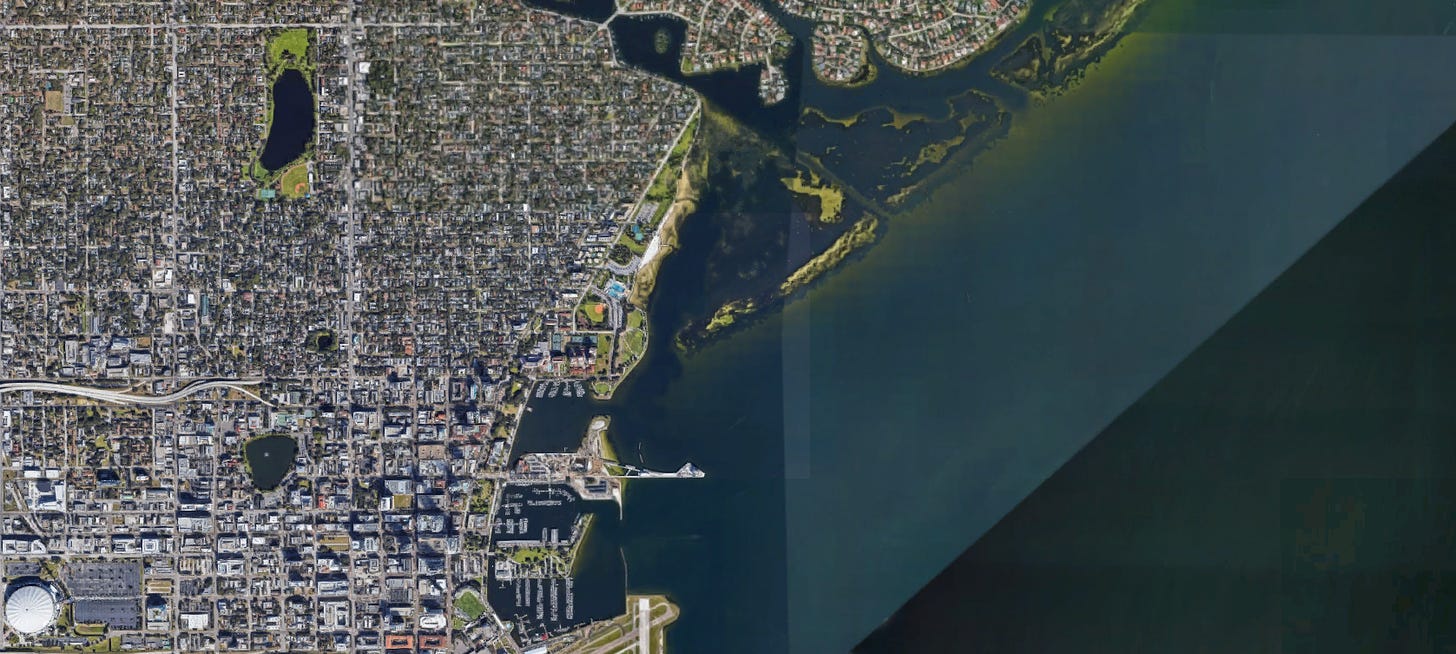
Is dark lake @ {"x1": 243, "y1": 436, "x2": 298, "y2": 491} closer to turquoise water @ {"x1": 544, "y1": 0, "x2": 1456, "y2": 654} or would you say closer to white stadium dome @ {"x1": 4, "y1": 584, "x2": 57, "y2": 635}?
white stadium dome @ {"x1": 4, "y1": 584, "x2": 57, "y2": 635}

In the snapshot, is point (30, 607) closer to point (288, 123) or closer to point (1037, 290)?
point (288, 123)

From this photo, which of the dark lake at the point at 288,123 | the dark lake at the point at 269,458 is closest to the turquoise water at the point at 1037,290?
the dark lake at the point at 288,123

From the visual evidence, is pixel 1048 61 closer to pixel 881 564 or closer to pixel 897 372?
pixel 897 372

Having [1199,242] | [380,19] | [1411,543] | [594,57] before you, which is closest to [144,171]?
[380,19]

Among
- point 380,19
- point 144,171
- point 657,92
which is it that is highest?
point 380,19

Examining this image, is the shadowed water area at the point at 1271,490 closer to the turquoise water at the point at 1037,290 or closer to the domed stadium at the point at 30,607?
the turquoise water at the point at 1037,290

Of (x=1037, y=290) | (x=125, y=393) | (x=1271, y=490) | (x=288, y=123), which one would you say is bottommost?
(x=1271, y=490)

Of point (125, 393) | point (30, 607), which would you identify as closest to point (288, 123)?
point (125, 393)
